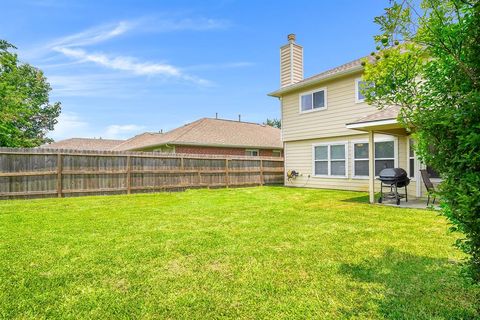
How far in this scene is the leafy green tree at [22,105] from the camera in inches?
555

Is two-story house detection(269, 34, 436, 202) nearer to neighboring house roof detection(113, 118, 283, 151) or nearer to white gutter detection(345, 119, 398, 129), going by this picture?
white gutter detection(345, 119, 398, 129)

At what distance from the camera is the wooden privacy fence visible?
906 centimetres

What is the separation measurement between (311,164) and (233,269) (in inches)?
408

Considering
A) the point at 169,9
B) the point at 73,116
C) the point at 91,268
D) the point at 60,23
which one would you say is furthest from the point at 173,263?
the point at 73,116

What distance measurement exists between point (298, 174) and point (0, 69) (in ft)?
59.3

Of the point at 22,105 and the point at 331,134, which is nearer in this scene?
the point at 331,134

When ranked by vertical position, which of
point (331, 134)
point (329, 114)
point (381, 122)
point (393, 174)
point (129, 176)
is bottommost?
point (129, 176)

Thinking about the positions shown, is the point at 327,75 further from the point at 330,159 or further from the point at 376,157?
the point at 376,157

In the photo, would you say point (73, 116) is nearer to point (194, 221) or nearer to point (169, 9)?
point (169, 9)

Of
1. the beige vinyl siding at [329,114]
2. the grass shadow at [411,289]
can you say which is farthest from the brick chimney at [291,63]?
the grass shadow at [411,289]

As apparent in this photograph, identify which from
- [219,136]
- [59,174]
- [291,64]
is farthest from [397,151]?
[219,136]

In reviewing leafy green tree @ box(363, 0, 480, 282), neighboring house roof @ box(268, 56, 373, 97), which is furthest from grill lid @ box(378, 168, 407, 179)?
leafy green tree @ box(363, 0, 480, 282)

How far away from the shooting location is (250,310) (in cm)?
231

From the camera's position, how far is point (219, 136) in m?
19.2
